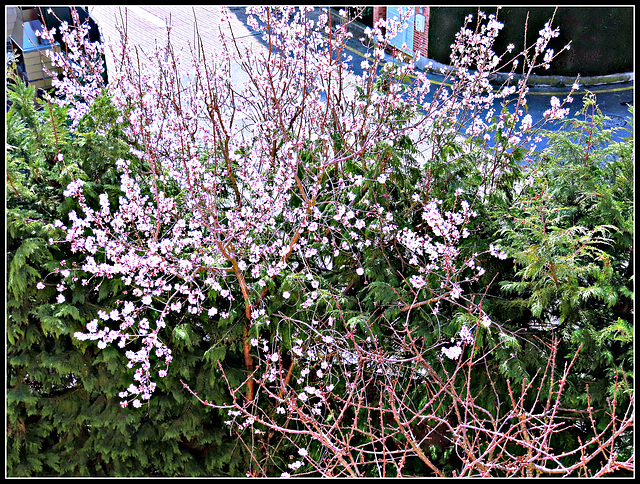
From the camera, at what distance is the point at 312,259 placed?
249 inches

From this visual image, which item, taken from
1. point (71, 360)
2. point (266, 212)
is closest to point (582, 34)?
point (266, 212)

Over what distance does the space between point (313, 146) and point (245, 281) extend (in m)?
1.49

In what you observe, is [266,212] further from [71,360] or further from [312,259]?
[71,360]

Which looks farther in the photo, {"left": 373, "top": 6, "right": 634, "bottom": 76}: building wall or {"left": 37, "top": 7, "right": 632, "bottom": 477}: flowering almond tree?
{"left": 373, "top": 6, "right": 634, "bottom": 76}: building wall

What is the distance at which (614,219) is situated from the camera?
539 centimetres

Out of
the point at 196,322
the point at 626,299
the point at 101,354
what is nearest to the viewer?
the point at 626,299

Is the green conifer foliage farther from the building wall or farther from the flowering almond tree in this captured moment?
the building wall

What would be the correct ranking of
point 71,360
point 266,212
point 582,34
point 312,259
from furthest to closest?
point 582,34 → point 312,259 → point 266,212 → point 71,360

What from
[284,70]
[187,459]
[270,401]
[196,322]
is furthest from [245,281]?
[284,70]

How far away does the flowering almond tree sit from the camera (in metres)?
5.41

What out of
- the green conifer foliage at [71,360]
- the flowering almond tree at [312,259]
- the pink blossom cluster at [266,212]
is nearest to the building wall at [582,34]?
the pink blossom cluster at [266,212]

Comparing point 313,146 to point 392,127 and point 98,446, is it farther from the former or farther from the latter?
point 98,446

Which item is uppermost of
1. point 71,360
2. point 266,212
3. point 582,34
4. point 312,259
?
point 582,34

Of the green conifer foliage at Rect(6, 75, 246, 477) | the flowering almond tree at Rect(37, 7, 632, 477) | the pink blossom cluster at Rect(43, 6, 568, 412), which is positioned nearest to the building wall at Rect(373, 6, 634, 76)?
the pink blossom cluster at Rect(43, 6, 568, 412)
